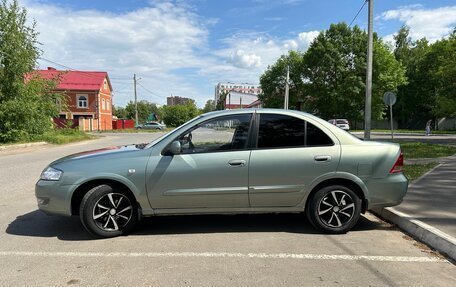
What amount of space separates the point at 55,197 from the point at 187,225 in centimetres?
187

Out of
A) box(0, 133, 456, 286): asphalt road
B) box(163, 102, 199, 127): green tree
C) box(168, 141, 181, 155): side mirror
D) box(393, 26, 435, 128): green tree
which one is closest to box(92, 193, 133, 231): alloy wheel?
box(0, 133, 456, 286): asphalt road

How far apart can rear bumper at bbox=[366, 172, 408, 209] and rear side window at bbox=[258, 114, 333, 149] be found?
33.2 inches

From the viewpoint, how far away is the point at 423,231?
5.23 metres

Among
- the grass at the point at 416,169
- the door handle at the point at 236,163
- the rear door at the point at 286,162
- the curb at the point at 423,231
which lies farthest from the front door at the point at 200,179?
the grass at the point at 416,169

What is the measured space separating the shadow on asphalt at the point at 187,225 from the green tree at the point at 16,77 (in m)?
18.0

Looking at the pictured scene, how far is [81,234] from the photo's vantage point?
5480 millimetres

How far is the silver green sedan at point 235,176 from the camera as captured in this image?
5211mm

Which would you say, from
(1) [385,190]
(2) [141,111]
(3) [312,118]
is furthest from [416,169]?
(2) [141,111]

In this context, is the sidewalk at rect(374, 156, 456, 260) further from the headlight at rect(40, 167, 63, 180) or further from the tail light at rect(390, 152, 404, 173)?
the headlight at rect(40, 167, 63, 180)

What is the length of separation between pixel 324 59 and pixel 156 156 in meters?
51.6

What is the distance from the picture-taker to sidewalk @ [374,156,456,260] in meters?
4.95

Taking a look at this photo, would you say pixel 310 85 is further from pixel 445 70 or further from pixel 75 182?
pixel 75 182

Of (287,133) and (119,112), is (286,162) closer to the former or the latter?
(287,133)

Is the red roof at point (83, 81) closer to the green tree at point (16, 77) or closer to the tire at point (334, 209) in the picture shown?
the green tree at point (16, 77)
